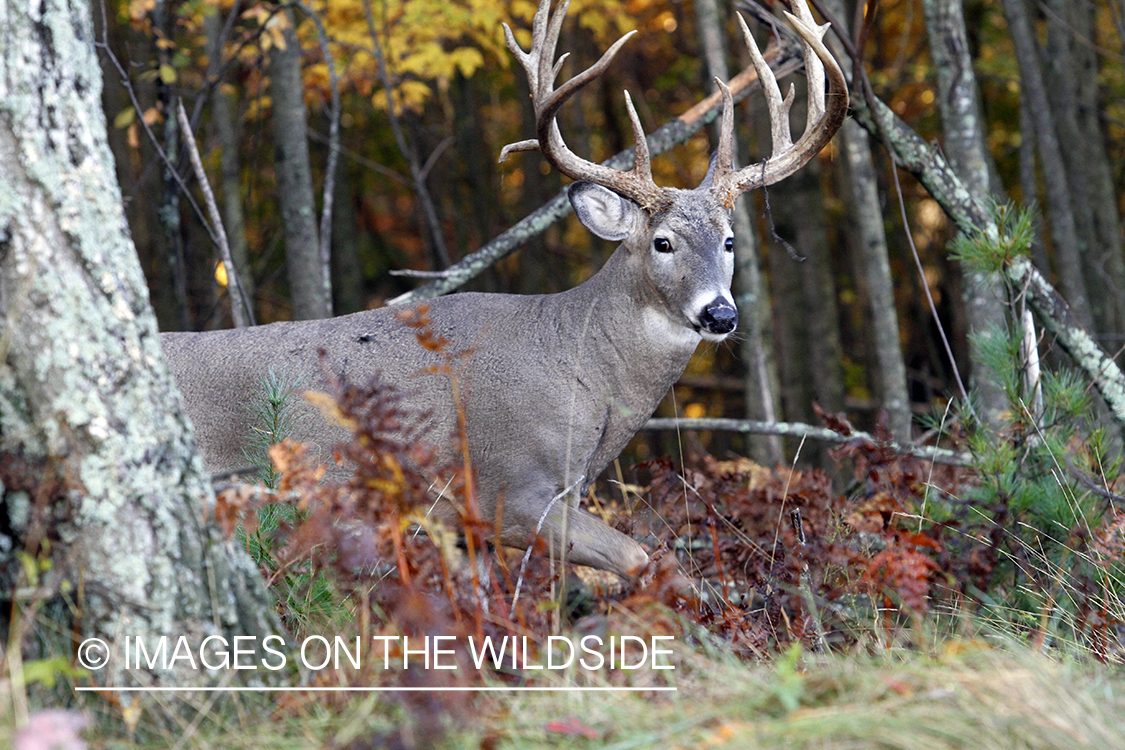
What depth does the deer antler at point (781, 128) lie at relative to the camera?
489cm

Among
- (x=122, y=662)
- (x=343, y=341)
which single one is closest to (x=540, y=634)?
(x=122, y=662)

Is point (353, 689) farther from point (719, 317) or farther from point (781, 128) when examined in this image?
point (781, 128)

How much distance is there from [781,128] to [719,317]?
1146 mm

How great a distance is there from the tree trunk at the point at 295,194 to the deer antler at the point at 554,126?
2.24m

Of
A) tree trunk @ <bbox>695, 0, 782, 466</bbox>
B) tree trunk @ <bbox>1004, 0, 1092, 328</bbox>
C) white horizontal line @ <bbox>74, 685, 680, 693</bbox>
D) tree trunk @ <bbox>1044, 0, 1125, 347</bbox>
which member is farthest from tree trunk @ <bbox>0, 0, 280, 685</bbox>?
tree trunk @ <bbox>1044, 0, 1125, 347</bbox>

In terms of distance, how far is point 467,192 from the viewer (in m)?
17.8

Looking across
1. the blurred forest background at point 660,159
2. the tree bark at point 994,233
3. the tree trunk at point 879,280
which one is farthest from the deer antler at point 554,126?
the tree trunk at point 879,280

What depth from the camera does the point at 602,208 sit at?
5055mm

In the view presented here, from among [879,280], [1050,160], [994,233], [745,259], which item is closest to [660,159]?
[1050,160]

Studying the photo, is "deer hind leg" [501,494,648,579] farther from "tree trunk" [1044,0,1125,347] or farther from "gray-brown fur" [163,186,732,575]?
"tree trunk" [1044,0,1125,347]

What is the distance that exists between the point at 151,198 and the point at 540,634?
874cm

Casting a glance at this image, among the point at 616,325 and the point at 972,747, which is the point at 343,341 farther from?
the point at 972,747

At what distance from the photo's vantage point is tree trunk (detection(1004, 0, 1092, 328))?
341 inches

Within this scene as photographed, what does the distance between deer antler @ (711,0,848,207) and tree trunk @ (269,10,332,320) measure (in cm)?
279
